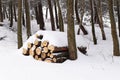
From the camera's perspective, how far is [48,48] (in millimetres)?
12180

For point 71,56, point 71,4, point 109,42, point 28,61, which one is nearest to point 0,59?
point 28,61

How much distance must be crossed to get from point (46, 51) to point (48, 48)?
0.17m

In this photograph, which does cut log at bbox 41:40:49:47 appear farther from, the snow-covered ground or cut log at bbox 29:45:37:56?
cut log at bbox 29:45:37:56

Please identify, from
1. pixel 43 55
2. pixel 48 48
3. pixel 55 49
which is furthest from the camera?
pixel 43 55

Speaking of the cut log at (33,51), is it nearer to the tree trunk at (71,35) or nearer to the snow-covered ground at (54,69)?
the snow-covered ground at (54,69)

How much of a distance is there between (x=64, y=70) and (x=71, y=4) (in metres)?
3.42

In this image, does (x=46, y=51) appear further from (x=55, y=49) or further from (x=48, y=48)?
(x=55, y=49)

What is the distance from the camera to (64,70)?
10352 mm

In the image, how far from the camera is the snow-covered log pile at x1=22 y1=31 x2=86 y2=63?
12008 mm

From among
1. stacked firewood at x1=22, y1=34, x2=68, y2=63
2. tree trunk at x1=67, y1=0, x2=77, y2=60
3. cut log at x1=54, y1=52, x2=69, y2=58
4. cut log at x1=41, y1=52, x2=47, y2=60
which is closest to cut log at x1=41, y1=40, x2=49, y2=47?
stacked firewood at x1=22, y1=34, x2=68, y2=63

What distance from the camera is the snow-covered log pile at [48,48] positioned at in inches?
473

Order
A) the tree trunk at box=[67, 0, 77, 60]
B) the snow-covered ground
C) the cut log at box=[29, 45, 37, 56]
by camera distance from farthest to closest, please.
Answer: the cut log at box=[29, 45, 37, 56], the tree trunk at box=[67, 0, 77, 60], the snow-covered ground

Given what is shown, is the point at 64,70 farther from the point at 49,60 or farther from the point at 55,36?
the point at 55,36

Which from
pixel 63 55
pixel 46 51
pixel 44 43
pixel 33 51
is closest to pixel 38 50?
pixel 33 51
